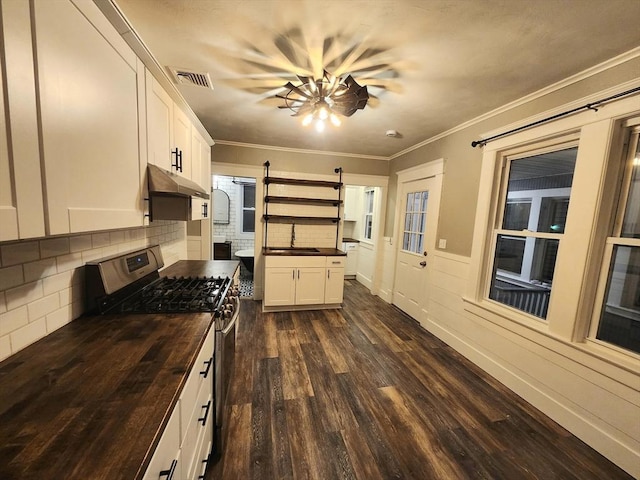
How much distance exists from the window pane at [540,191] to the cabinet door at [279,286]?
8.56ft

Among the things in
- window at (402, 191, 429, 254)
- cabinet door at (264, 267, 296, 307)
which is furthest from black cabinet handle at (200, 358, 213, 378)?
window at (402, 191, 429, 254)

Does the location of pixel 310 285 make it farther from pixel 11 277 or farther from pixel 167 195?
pixel 11 277

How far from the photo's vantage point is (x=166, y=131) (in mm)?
1663

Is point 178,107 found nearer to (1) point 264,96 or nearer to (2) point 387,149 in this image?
(1) point 264,96

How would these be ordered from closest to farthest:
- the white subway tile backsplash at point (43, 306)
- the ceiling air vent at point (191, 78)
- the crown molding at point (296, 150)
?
1. the white subway tile backsplash at point (43, 306)
2. the ceiling air vent at point (191, 78)
3. the crown molding at point (296, 150)

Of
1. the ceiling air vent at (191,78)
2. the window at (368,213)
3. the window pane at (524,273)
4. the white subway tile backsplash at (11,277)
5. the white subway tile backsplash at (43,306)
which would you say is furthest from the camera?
the window at (368,213)

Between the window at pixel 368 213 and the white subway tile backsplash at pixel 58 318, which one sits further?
the window at pixel 368 213

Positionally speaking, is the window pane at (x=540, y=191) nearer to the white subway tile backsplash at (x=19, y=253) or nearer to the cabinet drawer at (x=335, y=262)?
the cabinet drawer at (x=335, y=262)

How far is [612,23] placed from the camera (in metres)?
1.32

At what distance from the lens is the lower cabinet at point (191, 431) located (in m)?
0.75

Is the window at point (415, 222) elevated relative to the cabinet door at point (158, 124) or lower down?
lower down

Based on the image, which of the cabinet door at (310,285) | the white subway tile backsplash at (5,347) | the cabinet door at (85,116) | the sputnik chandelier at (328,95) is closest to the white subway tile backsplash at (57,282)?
the white subway tile backsplash at (5,347)

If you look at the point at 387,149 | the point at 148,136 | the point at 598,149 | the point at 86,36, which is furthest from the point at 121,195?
the point at 387,149

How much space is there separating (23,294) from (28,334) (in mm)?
173
